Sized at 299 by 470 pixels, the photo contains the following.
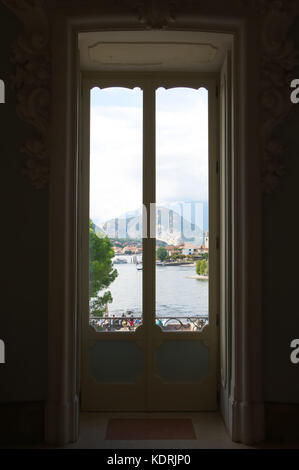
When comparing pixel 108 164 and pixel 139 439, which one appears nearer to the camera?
pixel 139 439

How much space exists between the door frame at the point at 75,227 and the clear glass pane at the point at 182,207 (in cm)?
70

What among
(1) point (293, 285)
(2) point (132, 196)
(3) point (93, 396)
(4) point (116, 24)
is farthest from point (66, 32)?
(3) point (93, 396)

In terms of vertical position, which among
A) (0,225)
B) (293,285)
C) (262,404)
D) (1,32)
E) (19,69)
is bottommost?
(262,404)

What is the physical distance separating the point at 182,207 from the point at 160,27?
4.67 feet

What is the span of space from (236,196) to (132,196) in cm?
101

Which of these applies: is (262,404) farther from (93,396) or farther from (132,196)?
(132,196)

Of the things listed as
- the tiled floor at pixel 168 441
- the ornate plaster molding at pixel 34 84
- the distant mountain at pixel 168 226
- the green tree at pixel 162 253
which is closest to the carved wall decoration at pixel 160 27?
the ornate plaster molding at pixel 34 84

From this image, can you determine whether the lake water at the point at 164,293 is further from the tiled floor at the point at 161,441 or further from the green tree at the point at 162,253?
the tiled floor at the point at 161,441

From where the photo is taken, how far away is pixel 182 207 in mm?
3902

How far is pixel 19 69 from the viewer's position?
3094 millimetres

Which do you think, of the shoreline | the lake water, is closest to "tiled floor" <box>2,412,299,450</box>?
the lake water

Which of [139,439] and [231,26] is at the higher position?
[231,26]

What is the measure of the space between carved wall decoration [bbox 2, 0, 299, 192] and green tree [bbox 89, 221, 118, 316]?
902 millimetres

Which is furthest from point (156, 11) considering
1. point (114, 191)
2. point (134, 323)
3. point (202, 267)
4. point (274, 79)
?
point (134, 323)
